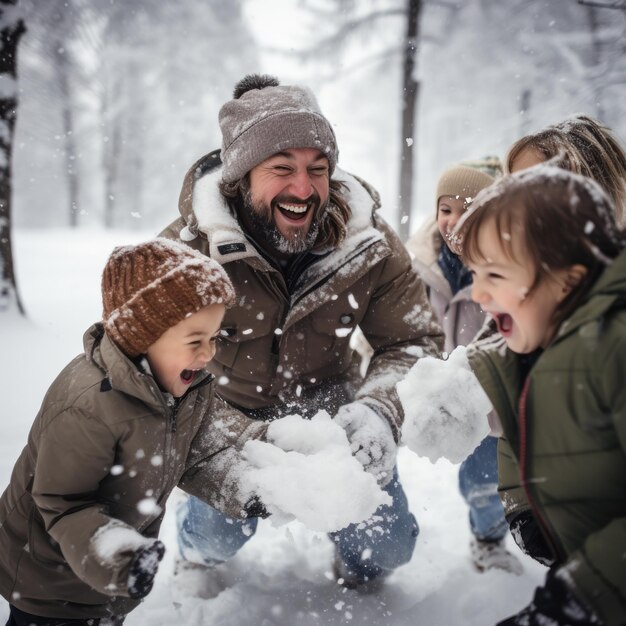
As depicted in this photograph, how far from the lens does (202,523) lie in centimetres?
254

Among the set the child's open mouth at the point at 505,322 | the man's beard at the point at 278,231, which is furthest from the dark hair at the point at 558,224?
the man's beard at the point at 278,231

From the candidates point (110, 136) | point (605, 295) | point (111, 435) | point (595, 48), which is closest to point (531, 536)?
point (605, 295)

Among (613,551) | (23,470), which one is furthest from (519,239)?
(23,470)

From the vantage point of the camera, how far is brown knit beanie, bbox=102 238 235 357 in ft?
5.60

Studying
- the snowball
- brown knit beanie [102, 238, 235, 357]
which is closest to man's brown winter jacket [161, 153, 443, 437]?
brown knit beanie [102, 238, 235, 357]

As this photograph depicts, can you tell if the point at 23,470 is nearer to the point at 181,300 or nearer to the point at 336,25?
the point at 181,300

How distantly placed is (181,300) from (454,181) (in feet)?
6.74

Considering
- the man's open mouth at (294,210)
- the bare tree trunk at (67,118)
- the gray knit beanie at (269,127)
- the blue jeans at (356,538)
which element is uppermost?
the bare tree trunk at (67,118)

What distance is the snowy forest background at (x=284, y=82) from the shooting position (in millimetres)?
2557

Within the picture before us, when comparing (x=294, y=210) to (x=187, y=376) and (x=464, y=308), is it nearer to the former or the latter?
(x=187, y=376)

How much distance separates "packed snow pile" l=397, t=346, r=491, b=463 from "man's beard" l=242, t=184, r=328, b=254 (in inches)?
38.7

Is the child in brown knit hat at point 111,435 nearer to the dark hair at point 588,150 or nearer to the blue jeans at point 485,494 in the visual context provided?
the dark hair at point 588,150

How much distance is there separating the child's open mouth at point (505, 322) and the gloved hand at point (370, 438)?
2.88 feet

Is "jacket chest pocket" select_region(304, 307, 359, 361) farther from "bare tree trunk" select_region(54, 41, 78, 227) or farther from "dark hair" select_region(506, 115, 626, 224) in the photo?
"bare tree trunk" select_region(54, 41, 78, 227)
